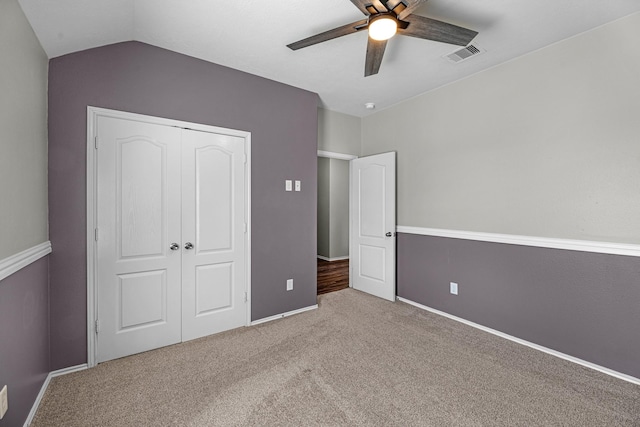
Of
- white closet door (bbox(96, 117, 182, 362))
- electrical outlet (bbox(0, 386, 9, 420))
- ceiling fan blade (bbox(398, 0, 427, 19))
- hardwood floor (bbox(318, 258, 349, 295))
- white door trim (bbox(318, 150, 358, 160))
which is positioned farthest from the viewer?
hardwood floor (bbox(318, 258, 349, 295))

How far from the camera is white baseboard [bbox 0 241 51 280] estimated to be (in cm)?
135

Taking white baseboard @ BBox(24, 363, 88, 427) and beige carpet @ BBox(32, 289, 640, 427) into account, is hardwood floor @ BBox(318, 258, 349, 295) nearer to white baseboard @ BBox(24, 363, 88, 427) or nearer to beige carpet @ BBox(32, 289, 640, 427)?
beige carpet @ BBox(32, 289, 640, 427)

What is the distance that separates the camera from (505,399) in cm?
187

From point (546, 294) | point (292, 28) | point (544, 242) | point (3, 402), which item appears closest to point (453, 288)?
point (546, 294)

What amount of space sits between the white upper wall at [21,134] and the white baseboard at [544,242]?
3583mm

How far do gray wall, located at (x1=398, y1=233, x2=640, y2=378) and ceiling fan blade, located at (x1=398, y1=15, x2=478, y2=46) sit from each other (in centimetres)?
195

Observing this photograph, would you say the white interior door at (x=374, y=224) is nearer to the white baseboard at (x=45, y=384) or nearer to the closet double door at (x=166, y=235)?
the closet double door at (x=166, y=235)

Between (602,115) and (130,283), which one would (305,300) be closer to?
(130,283)

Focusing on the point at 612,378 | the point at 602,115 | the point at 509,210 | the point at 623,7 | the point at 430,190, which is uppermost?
the point at 623,7

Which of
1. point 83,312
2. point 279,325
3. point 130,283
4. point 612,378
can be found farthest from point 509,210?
point 83,312

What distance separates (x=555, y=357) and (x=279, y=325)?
2.54 m

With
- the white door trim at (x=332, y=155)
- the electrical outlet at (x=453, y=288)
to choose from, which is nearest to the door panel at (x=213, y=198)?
the white door trim at (x=332, y=155)

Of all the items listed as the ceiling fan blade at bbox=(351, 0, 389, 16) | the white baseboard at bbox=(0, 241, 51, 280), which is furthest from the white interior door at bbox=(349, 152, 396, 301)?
the white baseboard at bbox=(0, 241, 51, 280)

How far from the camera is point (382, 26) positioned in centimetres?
173
